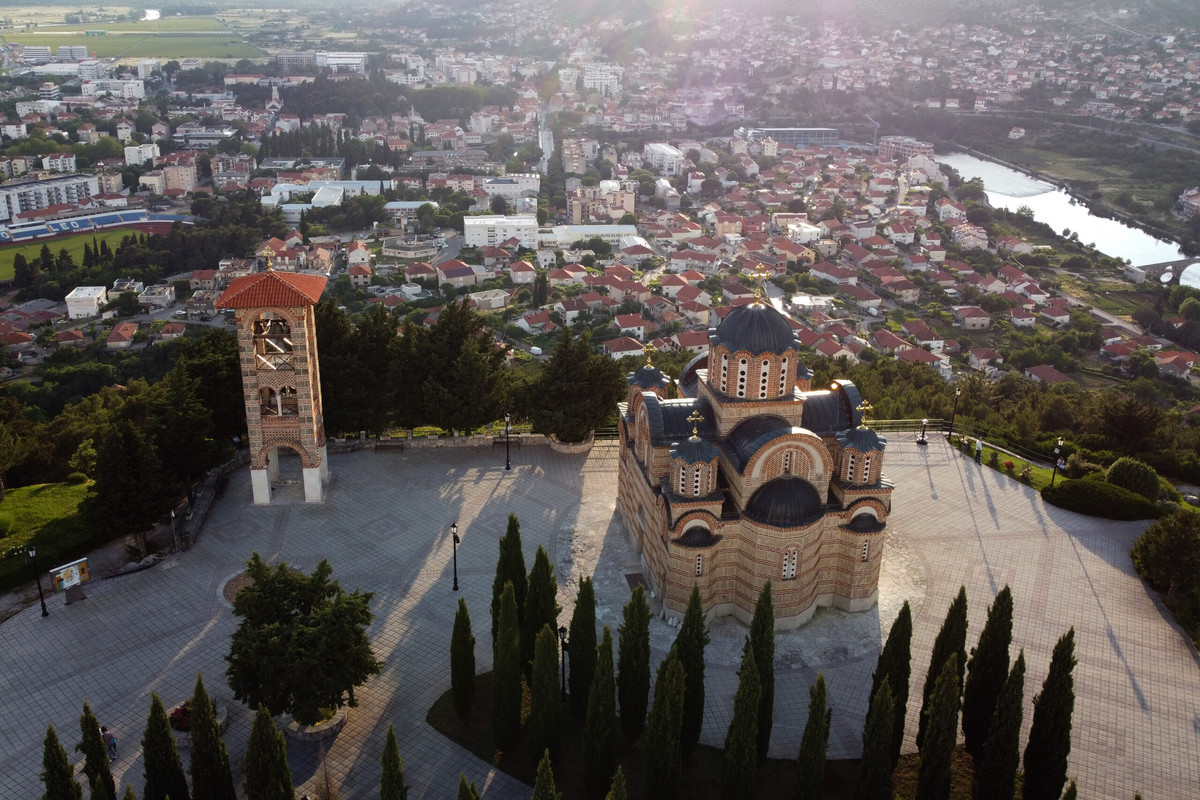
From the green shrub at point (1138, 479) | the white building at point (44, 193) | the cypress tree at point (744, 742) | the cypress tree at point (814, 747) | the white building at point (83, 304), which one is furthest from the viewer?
the white building at point (44, 193)

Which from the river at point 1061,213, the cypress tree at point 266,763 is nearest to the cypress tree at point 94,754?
the cypress tree at point 266,763

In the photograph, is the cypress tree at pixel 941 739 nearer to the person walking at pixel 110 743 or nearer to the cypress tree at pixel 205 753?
the cypress tree at pixel 205 753

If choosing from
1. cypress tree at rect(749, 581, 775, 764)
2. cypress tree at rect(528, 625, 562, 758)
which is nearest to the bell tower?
cypress tree at rect(528, 625, 562, 758)

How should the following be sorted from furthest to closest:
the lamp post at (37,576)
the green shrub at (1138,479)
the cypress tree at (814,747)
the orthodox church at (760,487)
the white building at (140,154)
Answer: the white building at (140,154) → the green shrub at (1138,479) → the lamp post at (37,576) → the orthodox church at (760,487) → the cypress tree at (814,747)

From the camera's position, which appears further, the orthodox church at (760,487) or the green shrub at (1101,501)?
the green shrub at (1101,501)

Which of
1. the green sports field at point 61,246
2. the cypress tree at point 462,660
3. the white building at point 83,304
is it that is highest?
the cypress tree at point 462,660

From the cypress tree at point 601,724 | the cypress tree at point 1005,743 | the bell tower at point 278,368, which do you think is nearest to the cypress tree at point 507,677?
the cypress tree at point 601,724

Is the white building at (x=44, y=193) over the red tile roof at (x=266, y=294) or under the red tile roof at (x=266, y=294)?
under
